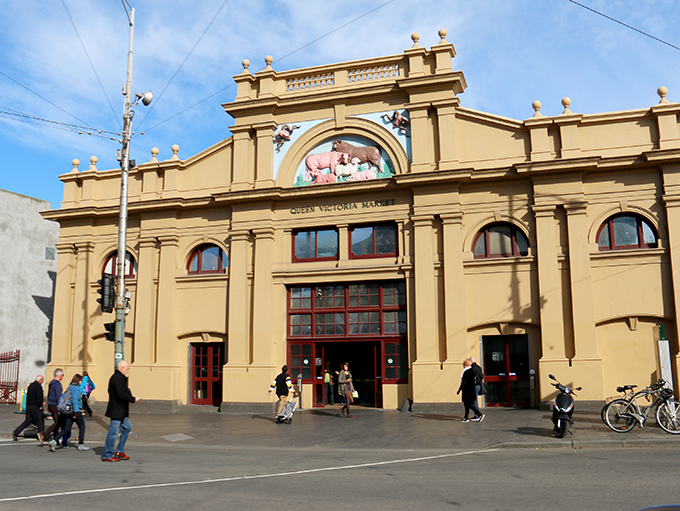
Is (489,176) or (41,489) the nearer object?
(41,489)

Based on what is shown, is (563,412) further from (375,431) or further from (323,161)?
(323,161)

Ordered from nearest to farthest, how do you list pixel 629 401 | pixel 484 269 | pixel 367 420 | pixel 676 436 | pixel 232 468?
pixel 232 468
pixel 676 436
pixel 629 401
pixel 367 420
pixel 484 269

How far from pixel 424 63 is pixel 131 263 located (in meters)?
13.6

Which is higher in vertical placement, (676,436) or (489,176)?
(489,176)

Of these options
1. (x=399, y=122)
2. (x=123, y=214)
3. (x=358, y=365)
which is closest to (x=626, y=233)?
(x=399, y=122)

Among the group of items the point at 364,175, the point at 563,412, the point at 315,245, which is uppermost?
the point at 364,175

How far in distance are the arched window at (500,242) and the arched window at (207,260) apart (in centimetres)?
938

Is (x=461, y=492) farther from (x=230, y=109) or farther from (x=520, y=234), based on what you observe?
(x=230, y=109)

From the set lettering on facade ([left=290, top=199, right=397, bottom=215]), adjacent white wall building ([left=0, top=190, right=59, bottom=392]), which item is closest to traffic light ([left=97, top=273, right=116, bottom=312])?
lettering on facade ([left=290, top=199, right=397, bottom=215])

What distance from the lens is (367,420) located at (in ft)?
57.6

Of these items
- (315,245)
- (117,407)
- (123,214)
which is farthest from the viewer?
(315,245)

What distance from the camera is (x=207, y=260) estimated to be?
23047 mm

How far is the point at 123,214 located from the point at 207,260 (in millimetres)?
5882

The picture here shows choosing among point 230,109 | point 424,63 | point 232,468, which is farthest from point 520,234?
point 232,468
